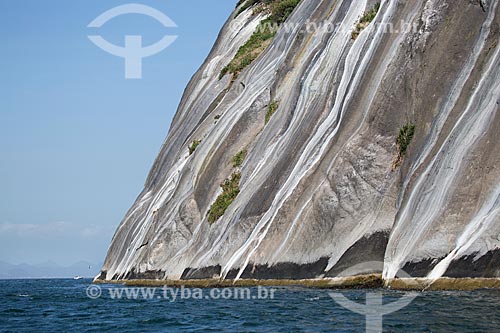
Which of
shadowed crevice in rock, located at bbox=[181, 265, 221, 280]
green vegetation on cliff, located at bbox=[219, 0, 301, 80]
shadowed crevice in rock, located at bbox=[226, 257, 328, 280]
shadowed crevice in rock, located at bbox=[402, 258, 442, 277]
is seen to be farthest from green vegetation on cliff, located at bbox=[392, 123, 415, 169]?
green vegetation on cliff, located at bbox=[219, 0, 301, 80]

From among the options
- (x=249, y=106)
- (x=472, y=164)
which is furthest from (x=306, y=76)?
(x=472, y=164)

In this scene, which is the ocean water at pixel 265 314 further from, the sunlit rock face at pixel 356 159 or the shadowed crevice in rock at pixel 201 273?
the shadowed crevice in rock at pixel 201 273

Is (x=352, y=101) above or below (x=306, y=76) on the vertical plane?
below

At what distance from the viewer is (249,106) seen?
48.9 metres

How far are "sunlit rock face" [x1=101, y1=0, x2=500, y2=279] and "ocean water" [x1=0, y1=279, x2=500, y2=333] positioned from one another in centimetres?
209

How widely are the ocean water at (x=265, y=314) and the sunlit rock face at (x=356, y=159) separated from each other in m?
2.09

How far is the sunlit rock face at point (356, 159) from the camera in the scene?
2634 centimetres

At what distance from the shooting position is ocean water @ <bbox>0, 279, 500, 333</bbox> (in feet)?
62.0

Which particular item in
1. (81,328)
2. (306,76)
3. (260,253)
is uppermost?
(306,76)

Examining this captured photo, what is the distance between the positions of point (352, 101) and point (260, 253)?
23.0ft

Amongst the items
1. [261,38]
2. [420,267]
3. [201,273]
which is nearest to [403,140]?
[420,267]

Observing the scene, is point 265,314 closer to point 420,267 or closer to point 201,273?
point 420,267

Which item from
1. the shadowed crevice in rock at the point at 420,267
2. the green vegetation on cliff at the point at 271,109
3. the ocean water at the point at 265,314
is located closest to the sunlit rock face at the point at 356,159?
the shadowed crevice in rock at the point at 420,267

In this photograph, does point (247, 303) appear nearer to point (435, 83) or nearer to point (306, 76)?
point (435, 83)
